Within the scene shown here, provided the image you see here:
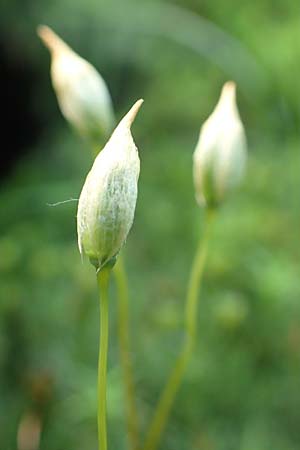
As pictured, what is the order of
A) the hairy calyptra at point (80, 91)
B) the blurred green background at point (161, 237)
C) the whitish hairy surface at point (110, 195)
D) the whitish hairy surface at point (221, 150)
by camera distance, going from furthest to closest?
the blurred green background at point (161, 237) < the hairy calyptra at point (80, 91) < the whitish hairy surface at point (221, 150) < the whitish hairy surface at point (110, 195)

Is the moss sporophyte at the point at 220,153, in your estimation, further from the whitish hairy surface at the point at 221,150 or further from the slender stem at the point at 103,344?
the slender stem at the point at 103,344

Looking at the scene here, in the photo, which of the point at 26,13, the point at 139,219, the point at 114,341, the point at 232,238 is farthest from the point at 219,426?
the point at 26,13

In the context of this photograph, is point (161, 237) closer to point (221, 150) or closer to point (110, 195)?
point (221, 150)

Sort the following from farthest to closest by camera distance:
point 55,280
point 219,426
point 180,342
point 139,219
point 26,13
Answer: point 26,13
point 139,219
point 55,280
point 180,342
point 219,426

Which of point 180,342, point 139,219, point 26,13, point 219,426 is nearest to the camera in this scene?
point 219,426

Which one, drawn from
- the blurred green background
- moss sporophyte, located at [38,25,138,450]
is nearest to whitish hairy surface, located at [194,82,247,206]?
moss sporophyte, located at [38,25,138,450]

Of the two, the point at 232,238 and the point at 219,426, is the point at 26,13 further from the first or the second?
the point at 219,426

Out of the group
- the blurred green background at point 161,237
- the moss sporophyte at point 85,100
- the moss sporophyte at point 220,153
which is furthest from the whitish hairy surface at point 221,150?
the blurred green background at point 161,237
